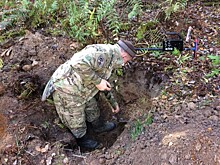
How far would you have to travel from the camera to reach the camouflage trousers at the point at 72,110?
4281mm

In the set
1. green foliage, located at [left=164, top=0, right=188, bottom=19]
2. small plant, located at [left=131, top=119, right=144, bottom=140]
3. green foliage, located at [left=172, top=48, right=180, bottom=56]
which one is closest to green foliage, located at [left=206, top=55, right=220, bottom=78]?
green foliage, located at [left=172, top=48, right=180, bottom=56]

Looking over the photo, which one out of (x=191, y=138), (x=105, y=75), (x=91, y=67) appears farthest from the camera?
(x=105, y=75)

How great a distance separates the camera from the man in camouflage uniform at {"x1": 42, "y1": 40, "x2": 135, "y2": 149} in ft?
12.6

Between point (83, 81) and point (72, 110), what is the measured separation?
0.52m

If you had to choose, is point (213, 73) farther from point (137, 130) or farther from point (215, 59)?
point (137, 130)

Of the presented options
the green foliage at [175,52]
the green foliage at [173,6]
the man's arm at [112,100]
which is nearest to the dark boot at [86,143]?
the man's arm at [112,100]

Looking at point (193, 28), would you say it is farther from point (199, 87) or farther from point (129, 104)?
point (129, 104)

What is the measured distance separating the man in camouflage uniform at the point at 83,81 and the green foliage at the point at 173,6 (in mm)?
2188

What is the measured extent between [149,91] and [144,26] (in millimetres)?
1426

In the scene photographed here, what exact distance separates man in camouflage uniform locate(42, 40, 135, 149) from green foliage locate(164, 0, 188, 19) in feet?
7.18

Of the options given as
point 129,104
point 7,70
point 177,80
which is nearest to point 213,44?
point 177,80

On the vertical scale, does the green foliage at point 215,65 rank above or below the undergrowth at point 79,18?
below

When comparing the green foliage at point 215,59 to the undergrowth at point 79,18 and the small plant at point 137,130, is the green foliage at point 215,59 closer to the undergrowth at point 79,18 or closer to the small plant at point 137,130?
the undergrowth at point 79,18

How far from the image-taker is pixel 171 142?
12.0ft
